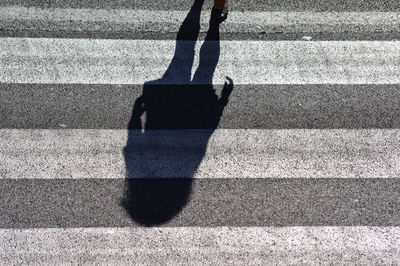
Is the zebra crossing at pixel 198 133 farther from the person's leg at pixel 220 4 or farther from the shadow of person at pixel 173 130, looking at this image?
the person's leg at pixel 220 4

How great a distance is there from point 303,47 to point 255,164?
6.15 feet

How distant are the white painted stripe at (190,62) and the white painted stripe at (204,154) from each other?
0.77 m

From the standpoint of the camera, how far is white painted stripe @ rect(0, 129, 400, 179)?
776 cm

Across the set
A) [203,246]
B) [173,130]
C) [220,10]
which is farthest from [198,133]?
[220,10]

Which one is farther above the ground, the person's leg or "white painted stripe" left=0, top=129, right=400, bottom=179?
the person's leg

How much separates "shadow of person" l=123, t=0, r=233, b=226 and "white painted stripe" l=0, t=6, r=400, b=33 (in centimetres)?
28

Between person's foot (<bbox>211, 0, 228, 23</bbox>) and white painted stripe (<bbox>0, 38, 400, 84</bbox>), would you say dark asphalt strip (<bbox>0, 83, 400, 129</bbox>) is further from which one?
person's foot (<bbox>211, 0, 228, 23</bbox>)

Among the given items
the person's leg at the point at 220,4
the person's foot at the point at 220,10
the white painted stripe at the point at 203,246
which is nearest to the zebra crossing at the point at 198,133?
the white painted stripe at the point at 203,246

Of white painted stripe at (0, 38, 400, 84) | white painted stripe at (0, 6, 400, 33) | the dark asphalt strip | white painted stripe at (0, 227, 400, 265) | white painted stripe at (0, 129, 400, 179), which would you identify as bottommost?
white painted stripe at (0, 227, 400, 265)

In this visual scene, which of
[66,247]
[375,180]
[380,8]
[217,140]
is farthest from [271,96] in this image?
[66,247]

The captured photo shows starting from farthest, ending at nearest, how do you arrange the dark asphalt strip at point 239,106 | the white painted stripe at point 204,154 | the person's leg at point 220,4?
the person's leg at point 220,4 < the dark asphalt strip at point 239,106 < the white painted stripe at point 204,154

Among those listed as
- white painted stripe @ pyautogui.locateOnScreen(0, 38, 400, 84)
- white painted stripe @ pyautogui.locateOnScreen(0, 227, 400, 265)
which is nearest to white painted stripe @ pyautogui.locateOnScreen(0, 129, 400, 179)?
white painted stripe @ pyautogui.locateOnScreen(0, 227, 400, 265)

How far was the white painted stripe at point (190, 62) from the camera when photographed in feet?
28.2

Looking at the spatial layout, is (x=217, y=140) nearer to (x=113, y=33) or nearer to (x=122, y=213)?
(x=122, y=213)
